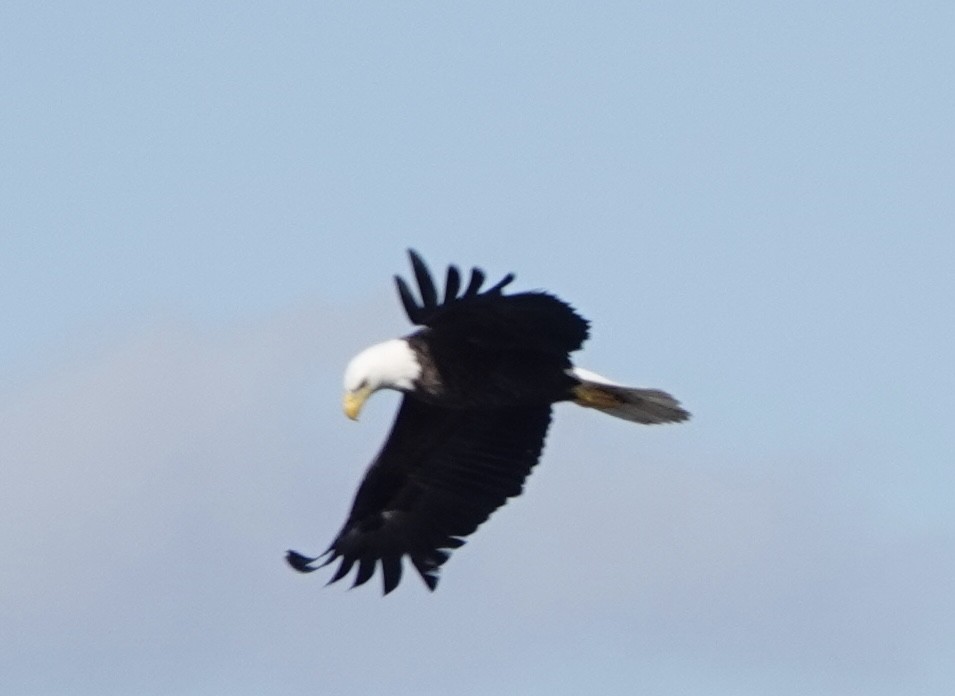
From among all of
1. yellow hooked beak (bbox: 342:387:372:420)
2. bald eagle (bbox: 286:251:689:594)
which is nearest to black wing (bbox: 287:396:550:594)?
bald eagle (bbox: 286:251:689:594)

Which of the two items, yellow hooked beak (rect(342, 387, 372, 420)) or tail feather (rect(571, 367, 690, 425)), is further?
tail feather (rect(571, 367, 690, 425))

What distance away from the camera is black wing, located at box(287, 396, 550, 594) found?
14.2 metres

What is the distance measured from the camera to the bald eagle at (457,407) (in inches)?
527

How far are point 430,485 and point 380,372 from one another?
961mm

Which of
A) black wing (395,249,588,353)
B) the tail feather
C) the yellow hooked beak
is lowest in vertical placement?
the yellow hooked beak

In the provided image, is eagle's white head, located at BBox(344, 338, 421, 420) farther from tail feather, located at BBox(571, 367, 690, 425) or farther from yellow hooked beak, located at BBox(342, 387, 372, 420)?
tail feather, located at BBox(571, 367, 690, 425)

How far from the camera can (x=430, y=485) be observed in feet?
47.3

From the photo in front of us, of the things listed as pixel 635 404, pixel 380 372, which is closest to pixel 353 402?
pixel 380 372

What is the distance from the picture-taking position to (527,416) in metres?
14.1

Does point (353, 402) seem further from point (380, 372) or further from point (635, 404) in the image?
point (635, 404)

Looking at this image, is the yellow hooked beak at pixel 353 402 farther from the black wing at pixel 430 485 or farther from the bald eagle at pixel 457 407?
the black wing at pixel 430 485

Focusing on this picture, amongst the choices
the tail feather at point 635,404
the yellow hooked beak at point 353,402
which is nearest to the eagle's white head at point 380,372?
the yellow hooked beak at point 353,402

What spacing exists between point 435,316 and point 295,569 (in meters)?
1.43

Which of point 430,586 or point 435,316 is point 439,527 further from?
point 435,316
